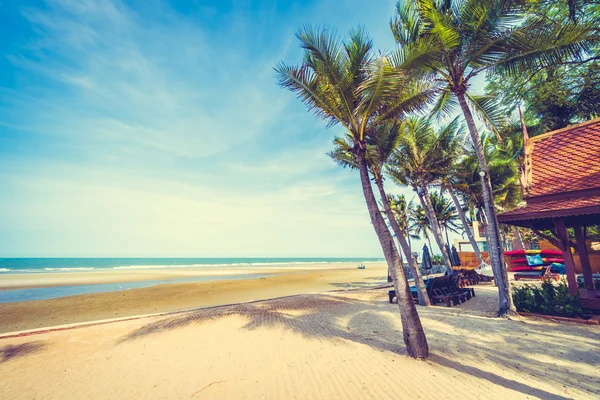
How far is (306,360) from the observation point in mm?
5141

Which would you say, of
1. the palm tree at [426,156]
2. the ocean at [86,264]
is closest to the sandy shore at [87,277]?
the ocean at [86,264]

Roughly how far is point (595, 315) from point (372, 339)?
238 inches

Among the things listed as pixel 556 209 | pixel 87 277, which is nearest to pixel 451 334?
pixel 556 209

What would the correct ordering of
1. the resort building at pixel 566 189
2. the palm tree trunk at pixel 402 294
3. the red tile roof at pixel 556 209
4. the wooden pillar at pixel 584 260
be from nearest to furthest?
the palm tree trunk at pixel 402 294 → the red tile roof at pixel 556 209 → the resort building at pixel 566 189 → the wooden pillar at pixel 584 260

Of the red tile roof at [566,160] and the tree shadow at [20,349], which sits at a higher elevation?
the red tile roof at [566,160]

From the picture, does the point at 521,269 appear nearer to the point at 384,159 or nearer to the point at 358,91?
the point at 384,159

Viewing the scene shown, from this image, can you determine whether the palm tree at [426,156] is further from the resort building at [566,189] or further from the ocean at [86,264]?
the ocean at [86,264]

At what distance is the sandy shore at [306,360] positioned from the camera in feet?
13.1

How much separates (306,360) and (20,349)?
24.5ft

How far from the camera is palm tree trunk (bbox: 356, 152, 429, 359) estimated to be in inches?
195

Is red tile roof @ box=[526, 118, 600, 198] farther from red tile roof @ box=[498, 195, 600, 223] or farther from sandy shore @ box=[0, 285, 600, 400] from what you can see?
sandy shore @ box=[0, 285, 600, 400]

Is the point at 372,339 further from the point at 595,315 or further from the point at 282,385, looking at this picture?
the point at 595,315

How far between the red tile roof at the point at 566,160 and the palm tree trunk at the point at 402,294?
6.28 m

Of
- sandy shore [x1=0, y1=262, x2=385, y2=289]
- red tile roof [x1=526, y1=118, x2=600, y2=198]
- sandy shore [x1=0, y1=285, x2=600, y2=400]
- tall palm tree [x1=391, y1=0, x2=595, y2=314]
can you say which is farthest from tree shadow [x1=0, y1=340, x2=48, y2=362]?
sandy shore [x1=0, y1=262, x2=385, y2=289]
